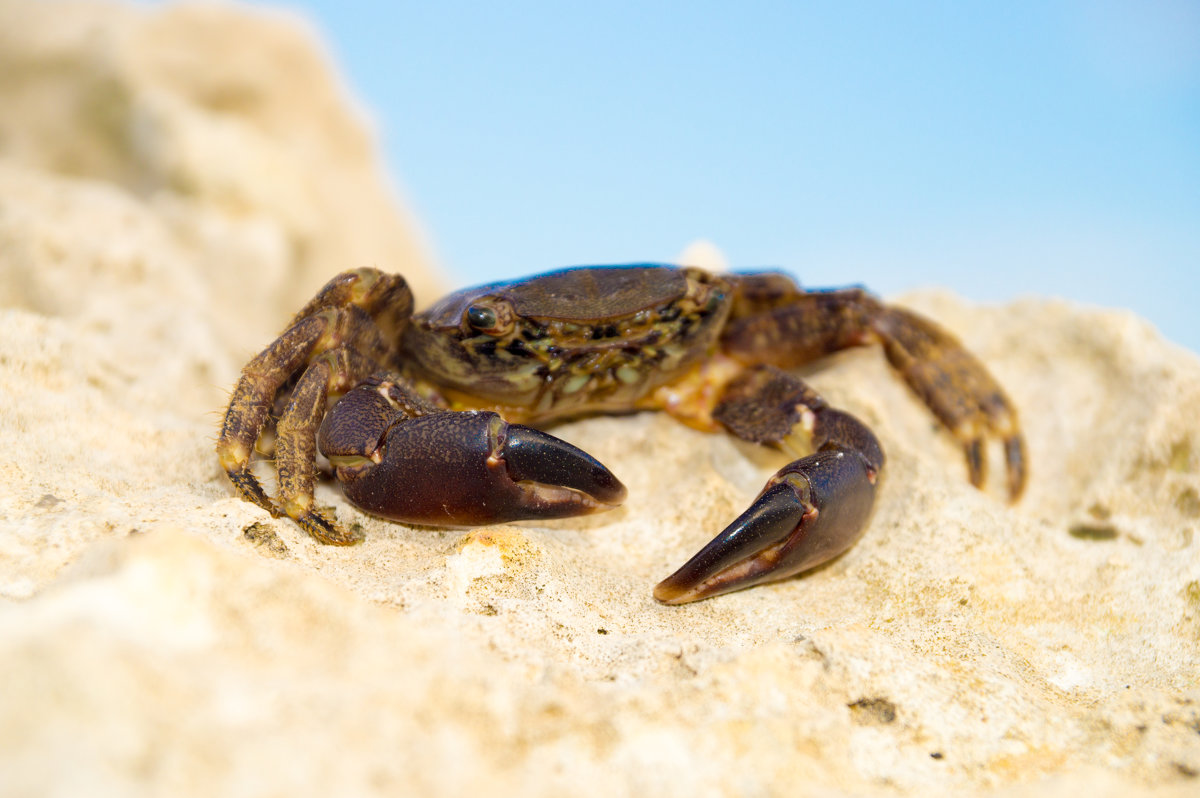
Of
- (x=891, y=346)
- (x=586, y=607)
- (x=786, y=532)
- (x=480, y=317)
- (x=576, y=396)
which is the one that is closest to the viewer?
(x=586, y=607)

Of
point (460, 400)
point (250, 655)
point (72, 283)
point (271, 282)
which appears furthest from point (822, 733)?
point (271, 282)

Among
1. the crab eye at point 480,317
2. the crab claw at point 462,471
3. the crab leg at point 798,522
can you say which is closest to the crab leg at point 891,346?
the crab leg at point 798,522

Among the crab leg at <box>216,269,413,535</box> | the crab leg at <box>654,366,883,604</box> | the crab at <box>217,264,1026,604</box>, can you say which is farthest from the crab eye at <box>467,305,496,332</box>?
the crab leg at <box>654,366,883,604</box>

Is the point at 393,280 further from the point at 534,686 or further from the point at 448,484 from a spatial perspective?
the point at 534,686

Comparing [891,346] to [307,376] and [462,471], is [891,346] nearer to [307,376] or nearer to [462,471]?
[462,471]

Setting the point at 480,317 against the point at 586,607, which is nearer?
the point at 586,607

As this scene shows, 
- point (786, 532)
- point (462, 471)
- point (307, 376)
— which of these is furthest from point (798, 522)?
point (307, 376)

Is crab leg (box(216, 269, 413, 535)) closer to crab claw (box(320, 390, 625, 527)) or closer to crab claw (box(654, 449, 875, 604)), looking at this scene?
crab claw (box(320, 390, 625, 527))
